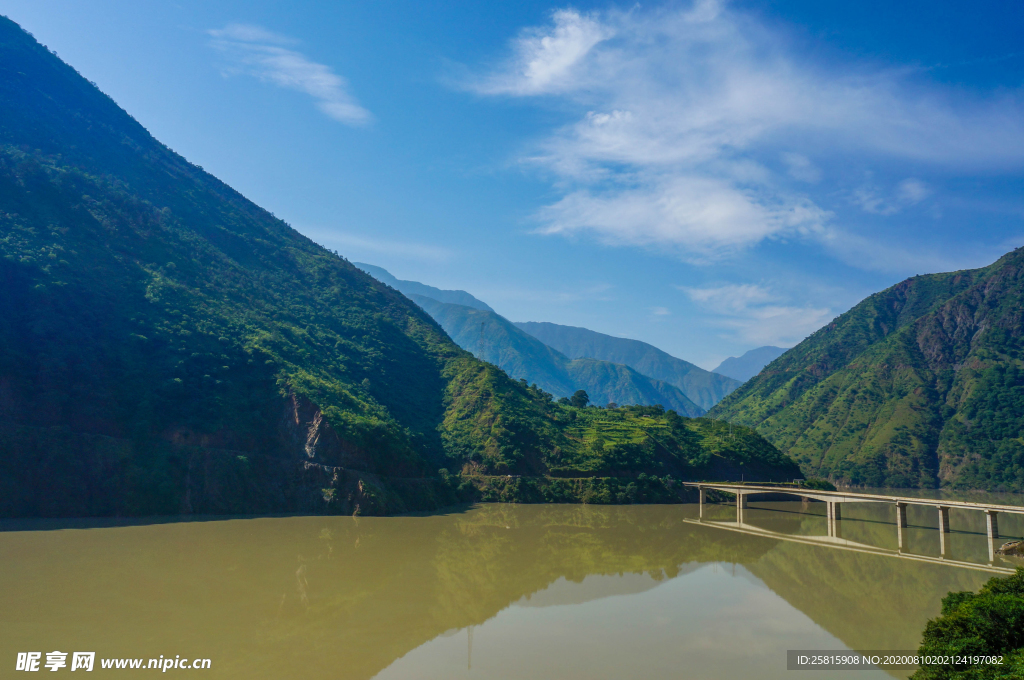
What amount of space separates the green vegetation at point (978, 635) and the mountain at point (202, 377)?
39.7 m

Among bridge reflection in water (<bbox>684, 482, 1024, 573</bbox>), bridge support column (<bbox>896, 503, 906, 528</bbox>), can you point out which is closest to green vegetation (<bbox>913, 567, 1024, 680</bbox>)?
bridge reflection in water (<bbox>684, 482, 1024, 573</bbox>)

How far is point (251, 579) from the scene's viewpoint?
83.6 feet

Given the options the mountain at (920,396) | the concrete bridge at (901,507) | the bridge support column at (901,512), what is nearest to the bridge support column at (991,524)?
the concrete bridge at (901,507)

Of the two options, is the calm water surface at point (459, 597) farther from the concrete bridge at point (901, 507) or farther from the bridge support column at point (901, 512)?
the concrete bridge at point (901, 507)

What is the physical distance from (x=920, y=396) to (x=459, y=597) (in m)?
103

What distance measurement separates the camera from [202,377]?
161 ft

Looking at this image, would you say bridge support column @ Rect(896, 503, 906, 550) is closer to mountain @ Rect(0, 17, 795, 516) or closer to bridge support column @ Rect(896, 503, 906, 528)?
bridge support column @ Rect(896, 503, 906, 528)

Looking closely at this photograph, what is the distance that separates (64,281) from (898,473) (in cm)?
10425

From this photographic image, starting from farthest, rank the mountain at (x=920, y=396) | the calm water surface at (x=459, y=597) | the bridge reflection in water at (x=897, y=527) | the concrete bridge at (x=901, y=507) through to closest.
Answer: the mountain at (x=920, y=396) < the concrete bridge at (x=901, y=507) < the bridge reflection in water at (x=897, y=527) < the calm water surface at (x=459, y=597)

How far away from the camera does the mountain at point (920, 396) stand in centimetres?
8662

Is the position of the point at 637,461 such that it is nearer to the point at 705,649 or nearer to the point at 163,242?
the point at 705,649

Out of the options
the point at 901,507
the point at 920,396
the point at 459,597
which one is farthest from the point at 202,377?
the point at 920,396

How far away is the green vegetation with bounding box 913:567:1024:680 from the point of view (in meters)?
11.6

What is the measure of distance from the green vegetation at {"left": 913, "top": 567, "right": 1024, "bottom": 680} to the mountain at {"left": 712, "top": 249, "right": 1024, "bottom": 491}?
287ft
